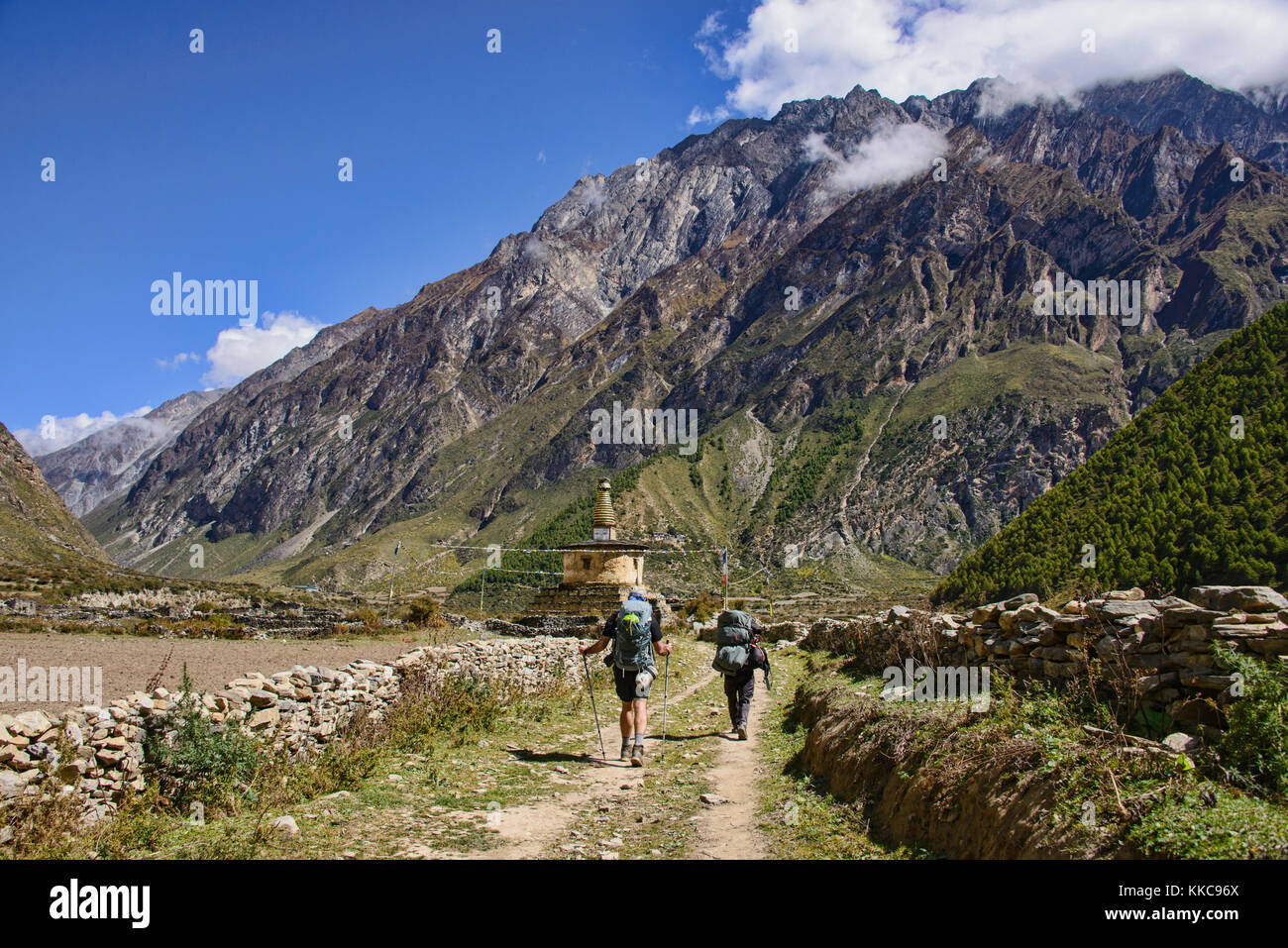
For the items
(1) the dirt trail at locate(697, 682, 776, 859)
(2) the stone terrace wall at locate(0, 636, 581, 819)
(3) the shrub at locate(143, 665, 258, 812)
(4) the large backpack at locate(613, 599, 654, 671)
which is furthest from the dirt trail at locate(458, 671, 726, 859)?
(2) the stone terrace wall at locate(0, 636, 581, 819)

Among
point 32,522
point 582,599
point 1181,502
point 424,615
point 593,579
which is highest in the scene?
point 32,522

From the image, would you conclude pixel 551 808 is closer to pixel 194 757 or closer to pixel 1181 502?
pixel 194 757

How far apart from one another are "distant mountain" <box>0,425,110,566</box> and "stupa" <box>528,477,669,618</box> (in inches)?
1531

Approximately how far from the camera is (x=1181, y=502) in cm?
3831

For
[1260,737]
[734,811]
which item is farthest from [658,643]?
[1260,737]

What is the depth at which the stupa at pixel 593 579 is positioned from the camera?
121 feet

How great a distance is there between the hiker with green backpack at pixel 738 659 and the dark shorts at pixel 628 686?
5.46ft

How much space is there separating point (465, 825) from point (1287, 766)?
560 cm

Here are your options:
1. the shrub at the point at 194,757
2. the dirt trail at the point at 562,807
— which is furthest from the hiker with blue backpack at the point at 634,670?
the shrub at the point at 194,757

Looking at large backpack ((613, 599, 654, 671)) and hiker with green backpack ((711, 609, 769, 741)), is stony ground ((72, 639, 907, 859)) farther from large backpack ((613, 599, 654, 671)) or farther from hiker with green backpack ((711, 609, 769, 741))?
large backpack ((613, 599, 654, 671))

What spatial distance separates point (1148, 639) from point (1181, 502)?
3908 cm

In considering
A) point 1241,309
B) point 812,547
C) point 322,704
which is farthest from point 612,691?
point 1241,309

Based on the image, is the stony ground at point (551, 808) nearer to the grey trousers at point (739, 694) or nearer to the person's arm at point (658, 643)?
the grey trousers at point (739, 694)
